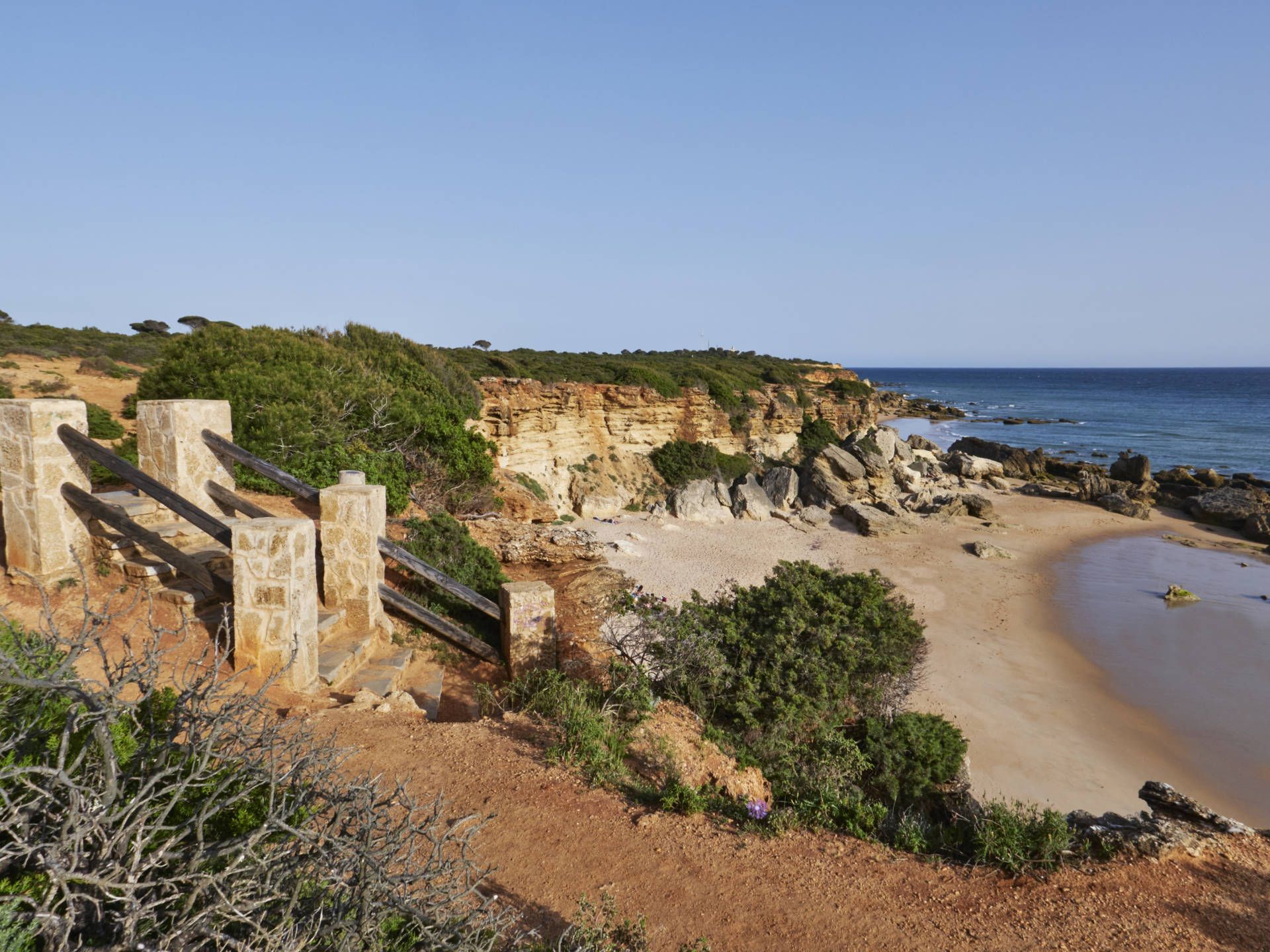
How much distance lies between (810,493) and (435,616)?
65.7 ft

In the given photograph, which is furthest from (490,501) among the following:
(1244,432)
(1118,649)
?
(1244,432)

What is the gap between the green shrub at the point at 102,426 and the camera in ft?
39.8

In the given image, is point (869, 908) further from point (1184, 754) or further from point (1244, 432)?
point (1244, 432)

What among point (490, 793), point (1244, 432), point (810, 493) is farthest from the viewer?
point (1244, 432)

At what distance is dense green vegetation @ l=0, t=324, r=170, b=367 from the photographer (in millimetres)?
21422

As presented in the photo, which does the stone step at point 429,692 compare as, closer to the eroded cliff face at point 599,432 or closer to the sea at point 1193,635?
the sea at point 1193,635

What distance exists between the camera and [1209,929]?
4113 mm

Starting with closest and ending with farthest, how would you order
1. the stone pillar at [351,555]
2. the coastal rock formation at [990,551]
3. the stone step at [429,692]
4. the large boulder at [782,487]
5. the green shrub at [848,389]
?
the stone step at [429,692]
the stone pillar at [351,555]
the coastal rock formation at [990,551]
the large boulder at [782,487]
the green shrub at [848,389]

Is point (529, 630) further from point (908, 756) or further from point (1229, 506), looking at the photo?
point (1229, 506)

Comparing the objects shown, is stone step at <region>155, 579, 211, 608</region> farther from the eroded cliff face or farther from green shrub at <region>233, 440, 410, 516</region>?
the eroded cliff face

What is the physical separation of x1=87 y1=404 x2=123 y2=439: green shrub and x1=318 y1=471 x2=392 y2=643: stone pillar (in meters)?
7.76

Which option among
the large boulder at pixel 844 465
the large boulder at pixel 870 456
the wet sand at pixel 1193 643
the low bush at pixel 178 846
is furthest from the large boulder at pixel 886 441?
the low bush at pixel 178 846

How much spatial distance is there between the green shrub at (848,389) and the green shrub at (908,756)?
106 ft

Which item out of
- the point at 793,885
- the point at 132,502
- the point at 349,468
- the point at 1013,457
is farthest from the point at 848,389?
the point at 793,885
